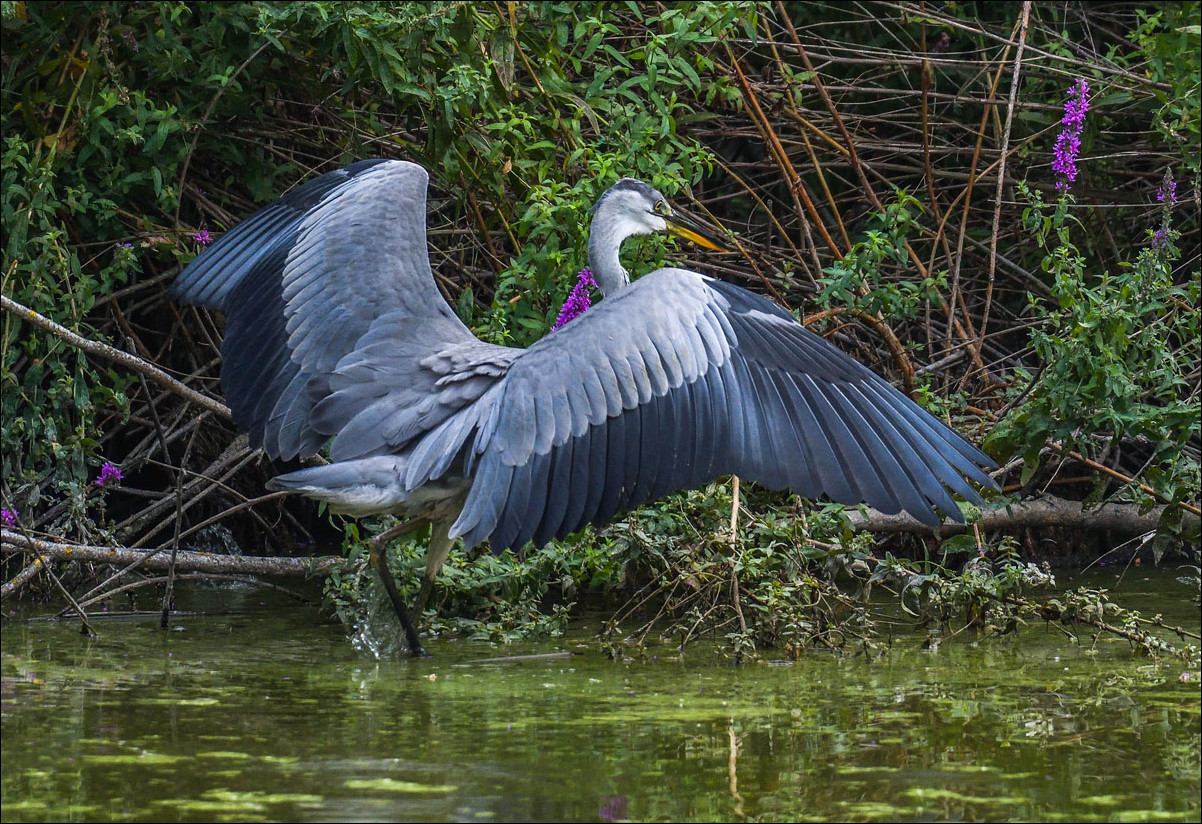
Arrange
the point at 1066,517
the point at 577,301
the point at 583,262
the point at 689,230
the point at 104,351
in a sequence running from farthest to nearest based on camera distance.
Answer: the point at 689,230
the point at 1066,517
the point at 583,262
the point at 577,301
the point at 104,351

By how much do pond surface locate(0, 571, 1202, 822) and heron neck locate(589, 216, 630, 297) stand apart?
4.49ft

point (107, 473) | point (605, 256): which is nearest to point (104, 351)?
point (107, 473)

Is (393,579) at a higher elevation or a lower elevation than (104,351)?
lower

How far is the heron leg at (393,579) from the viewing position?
16.2 ft

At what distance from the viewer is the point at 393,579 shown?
524 cm

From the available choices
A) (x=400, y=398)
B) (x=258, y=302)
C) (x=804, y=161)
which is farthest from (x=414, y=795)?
(x=804, y=161)

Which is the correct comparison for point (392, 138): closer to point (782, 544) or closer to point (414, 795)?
Result: point (782, 544)

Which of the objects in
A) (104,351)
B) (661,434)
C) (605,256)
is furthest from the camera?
(605,256)

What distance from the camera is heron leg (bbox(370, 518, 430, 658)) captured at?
4938 mm

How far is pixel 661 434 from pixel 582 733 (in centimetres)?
114

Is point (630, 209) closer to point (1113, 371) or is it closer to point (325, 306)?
point (325, 306)

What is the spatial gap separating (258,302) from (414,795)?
2.97m

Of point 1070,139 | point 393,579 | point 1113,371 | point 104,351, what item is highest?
point 1070,139

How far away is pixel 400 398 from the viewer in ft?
16.2
